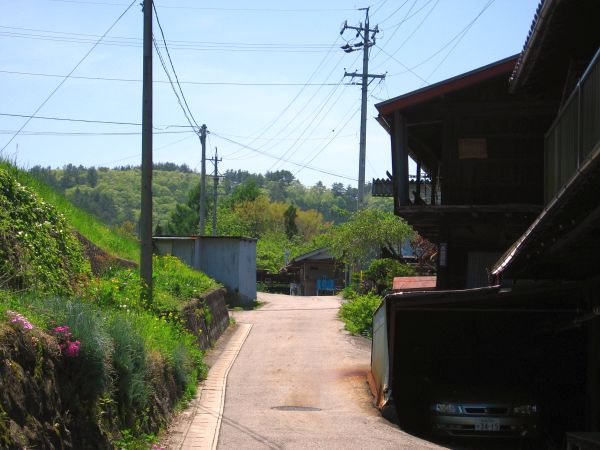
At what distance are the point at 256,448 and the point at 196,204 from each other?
213ft

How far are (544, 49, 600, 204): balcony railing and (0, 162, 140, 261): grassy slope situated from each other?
8171mm

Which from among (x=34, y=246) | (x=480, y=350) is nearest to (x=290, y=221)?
(x=480, y=350)

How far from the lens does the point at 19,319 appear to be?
666 cm

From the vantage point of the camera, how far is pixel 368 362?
19094mm

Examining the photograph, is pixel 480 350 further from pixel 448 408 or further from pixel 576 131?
pixel 576 131

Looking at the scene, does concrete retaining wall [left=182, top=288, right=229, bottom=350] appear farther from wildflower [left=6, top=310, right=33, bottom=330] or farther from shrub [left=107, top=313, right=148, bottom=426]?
wildflower [left=6, top=310, right=33, bottom=330]

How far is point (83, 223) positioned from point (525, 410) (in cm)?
1075

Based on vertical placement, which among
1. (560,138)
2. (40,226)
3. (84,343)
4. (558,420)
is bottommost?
(558,420)

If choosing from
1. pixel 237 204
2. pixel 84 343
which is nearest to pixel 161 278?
pixel 84 343

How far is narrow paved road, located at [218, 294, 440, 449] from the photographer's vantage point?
1073 cm

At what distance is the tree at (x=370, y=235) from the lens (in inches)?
1404

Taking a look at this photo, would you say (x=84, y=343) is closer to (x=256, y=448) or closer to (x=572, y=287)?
(x=256, y=448)

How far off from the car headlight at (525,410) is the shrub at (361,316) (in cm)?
1165

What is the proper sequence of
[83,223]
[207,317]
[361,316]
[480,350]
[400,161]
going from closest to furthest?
[480,350], [400,161], [83,223], [207,317], [361,316]
